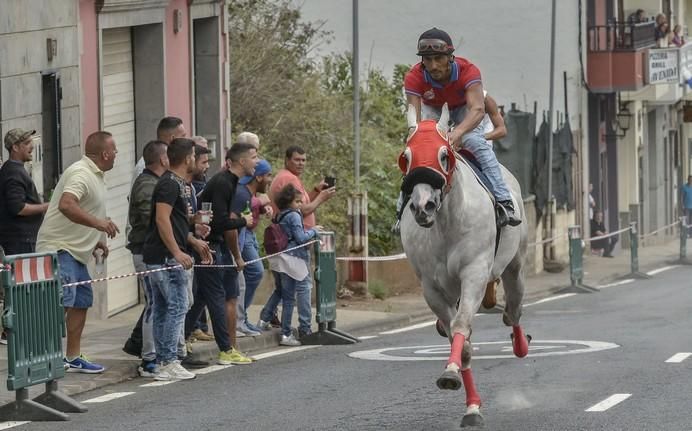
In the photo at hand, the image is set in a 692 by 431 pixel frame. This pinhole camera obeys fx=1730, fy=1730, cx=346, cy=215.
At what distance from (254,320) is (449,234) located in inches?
323

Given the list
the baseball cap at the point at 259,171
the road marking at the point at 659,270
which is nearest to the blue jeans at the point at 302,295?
the baseball cap at the point at 259,171

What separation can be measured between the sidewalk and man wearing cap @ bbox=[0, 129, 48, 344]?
0.98m

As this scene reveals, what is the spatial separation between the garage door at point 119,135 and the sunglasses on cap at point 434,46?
8.95 meters

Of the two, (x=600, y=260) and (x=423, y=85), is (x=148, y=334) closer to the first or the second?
(x=423, y=85)

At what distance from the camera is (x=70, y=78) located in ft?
60.3

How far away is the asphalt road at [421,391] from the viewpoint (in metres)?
11.1

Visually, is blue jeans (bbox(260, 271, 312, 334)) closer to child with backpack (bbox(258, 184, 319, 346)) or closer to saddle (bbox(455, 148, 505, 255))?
child with backpack (bbox(258, 184, 319, 346))

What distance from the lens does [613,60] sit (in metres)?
43.2

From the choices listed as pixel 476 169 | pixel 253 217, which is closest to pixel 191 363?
pixel 253 217

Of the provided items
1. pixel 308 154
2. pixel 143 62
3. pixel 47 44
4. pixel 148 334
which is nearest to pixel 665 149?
pixel 308 154

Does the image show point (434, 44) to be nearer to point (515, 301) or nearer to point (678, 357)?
point (515, 301)

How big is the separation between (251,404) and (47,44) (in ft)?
22.7

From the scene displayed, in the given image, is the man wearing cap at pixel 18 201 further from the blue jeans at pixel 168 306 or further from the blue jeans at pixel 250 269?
the blue jeans at pixel 250 269

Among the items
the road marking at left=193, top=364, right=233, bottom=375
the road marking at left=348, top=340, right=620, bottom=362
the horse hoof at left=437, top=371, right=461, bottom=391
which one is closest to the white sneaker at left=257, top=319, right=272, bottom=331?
the road marking at left=348, top=340, right=620, bottom=362
